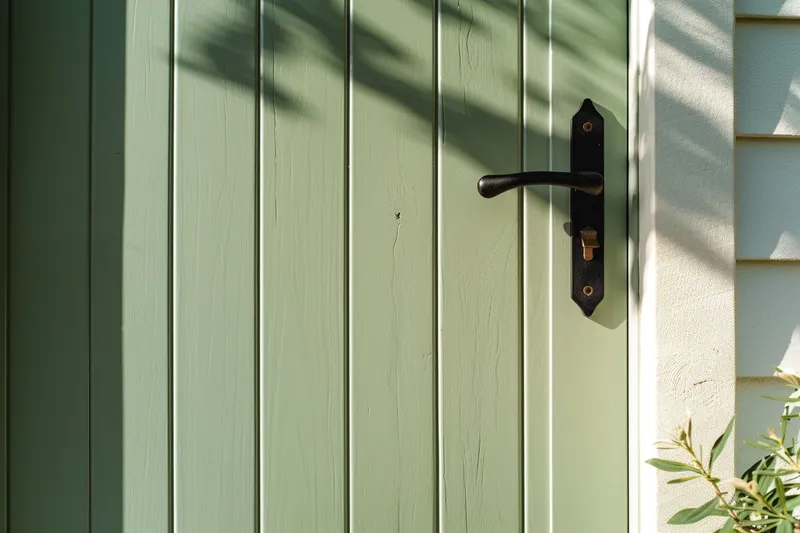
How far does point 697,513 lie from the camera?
91cm

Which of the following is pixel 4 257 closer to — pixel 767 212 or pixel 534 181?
pixel 534 181

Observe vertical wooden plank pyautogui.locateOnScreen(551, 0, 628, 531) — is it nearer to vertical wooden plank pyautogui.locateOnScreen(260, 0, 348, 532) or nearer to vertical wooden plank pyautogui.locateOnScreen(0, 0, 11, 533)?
vertical wooden plank pyautogui.locateOnScreen(260, 0, 348, 532)

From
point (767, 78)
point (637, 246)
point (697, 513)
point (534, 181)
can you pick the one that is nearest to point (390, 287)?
point (534, 181)

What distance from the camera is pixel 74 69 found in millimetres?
1113

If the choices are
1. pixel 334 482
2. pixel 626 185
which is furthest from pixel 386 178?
pixel 334 482

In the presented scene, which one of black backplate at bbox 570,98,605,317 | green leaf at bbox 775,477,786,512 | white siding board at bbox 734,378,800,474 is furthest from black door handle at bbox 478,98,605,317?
green leaf at bbox 775,477,786,512

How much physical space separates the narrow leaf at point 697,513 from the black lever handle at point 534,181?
49 cm

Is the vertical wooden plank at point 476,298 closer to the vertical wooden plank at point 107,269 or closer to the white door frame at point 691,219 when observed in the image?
the white door frame at point 691,219

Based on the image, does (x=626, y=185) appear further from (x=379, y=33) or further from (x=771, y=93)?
(x=379, y=33)

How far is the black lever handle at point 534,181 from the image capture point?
1.08 metres

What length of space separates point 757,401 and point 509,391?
39 centimetres

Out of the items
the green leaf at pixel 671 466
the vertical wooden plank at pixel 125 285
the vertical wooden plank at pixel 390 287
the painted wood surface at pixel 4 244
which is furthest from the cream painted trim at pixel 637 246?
the painted wood surface at pixel 4 244

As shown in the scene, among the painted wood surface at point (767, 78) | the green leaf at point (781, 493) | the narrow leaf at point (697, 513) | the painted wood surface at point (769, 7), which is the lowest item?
the narrow leaf at point (697, 513)

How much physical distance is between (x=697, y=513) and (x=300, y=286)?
661 mm
